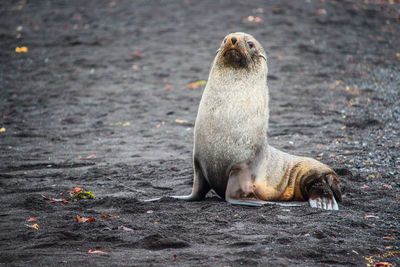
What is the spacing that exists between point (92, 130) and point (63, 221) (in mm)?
4918

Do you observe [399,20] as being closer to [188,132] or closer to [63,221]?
[188,132]

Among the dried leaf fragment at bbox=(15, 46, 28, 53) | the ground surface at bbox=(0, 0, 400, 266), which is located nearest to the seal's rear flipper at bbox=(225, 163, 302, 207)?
the ground surface at bbox=(0, 0, 400, 266)

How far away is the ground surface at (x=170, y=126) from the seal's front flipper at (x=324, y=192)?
0.15m

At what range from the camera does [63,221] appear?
434 cm

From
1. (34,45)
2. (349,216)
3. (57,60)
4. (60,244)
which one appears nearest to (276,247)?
(349,216)

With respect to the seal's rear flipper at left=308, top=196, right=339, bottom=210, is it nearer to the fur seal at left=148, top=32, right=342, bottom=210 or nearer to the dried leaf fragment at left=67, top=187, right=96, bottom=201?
the fur seal at left=148, top=32, right=342, bottom=210

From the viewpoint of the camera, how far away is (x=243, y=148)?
17.2ft

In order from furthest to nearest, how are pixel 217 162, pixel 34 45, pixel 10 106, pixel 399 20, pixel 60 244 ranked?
pixel 399 20 → pixel 34 45 → pixel 10 106 → pixel 217 162 → pixel 60 244

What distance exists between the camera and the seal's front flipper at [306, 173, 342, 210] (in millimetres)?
5141

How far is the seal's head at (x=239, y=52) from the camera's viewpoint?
5340mm

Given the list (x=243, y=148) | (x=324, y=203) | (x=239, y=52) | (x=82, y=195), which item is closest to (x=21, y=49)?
(x=82, y=195)

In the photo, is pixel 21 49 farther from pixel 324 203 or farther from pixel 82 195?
pixel 324 203

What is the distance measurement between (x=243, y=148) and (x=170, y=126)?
4.17 meters

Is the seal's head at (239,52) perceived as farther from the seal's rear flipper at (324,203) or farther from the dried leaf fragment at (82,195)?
the dried leaf fragment at (82,195)
